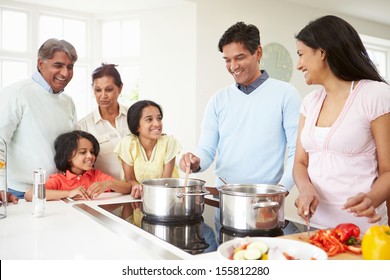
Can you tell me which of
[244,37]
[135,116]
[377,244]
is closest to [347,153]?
[377,244]

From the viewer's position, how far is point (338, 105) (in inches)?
47.6

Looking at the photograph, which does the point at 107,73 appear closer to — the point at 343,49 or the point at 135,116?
the point at 135,116

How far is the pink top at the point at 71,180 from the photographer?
1627 millimetres

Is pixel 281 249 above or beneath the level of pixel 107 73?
beneath

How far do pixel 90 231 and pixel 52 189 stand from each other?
2.13 ft

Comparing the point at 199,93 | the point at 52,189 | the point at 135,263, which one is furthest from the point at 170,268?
the point at 199,93

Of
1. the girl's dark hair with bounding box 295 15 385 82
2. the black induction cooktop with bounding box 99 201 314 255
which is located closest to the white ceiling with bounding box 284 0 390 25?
the girl's dark hair with bounding box 295 15 385 82

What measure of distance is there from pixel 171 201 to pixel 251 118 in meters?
0.71

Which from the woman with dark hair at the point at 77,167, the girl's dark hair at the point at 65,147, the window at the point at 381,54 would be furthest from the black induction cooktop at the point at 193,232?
the window at the point at 381,54

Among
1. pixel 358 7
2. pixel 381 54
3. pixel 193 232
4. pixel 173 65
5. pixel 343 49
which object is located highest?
pixel 358 7

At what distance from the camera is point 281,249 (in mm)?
793

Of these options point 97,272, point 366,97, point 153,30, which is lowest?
point 97,272

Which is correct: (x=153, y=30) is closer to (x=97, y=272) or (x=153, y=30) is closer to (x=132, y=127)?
(x=132, y=127)

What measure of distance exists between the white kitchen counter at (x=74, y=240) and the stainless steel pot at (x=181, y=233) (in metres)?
0.02
